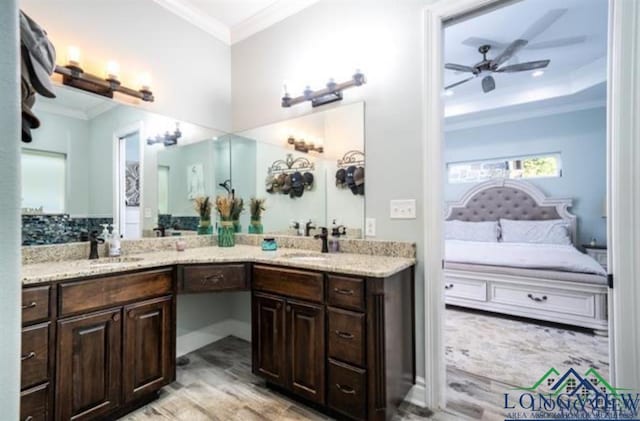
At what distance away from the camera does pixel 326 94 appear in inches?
93.9

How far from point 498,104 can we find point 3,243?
19.0 feet

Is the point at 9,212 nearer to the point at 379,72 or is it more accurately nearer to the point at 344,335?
the point at 344,335

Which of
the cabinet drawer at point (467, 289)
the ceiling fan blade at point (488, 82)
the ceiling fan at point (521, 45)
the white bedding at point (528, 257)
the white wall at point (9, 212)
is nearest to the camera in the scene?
the white wall at point (9, 212)

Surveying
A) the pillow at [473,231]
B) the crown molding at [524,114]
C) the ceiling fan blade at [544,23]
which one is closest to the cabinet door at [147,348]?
the ceiling fan blade at [544,23]

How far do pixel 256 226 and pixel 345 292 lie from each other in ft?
4.91

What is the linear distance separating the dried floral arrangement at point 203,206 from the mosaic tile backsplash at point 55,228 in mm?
774

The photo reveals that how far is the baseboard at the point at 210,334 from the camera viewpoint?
101 inches

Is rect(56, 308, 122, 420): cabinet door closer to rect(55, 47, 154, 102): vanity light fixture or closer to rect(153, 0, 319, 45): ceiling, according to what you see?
rect(55, 47, 154, 102): vanity light fixture

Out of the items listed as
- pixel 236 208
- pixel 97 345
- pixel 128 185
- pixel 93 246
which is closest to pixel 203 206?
pixel 236 208

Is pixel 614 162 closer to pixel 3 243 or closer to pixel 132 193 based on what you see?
pixel 3 243

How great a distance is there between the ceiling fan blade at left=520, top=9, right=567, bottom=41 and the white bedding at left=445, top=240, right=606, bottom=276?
2362 millimetres

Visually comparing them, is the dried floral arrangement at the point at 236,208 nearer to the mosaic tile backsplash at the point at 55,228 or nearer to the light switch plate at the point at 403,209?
the mosaic tile backsplash at the point at 55,228

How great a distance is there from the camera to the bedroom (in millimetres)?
2623

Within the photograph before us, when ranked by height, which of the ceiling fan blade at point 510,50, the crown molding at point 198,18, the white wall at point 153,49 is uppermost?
the crown molding at point 198,18
